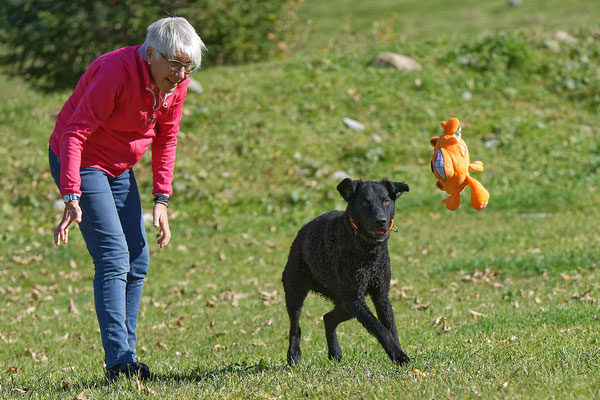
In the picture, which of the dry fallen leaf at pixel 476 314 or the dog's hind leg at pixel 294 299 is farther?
the dry fallen leaf at pixel 476 314

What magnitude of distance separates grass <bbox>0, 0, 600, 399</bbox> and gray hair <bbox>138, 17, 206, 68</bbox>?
2.24 metres

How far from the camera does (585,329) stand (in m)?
5.52

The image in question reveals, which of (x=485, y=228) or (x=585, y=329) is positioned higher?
(x=585, y=329)

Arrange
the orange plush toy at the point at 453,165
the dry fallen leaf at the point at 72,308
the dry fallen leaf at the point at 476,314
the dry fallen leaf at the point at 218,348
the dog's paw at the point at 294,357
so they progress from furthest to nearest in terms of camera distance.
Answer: the dry fallen leaf at the point at 72,308
the dry fallen leaf at the point at 476,314
the dry fallen leaf at the point at 218,348
the dog's paw at the point at 294,357
the orange plush toy at the point at 453,165

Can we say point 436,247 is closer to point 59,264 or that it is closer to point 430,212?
point 430,212

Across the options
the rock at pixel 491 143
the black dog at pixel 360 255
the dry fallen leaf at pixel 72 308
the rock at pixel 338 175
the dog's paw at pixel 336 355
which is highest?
the black dog at pixel 360 255

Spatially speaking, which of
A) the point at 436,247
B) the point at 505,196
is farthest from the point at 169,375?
the point at 505,196

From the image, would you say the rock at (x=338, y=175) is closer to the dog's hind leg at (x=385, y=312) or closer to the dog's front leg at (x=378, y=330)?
the dog's hind leg at (x=385, y=312)

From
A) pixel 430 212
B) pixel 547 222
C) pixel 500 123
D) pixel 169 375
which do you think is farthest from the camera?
pixel 500 123

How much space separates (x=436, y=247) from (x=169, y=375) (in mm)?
7201

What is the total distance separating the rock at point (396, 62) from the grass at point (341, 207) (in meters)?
0.33

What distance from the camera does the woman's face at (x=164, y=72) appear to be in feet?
14.8

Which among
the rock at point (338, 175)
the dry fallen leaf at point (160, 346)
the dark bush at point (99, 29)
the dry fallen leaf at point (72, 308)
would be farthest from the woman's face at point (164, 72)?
the dark bush at point (99, 29)

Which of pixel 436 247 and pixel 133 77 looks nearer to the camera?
pixel 133 77
